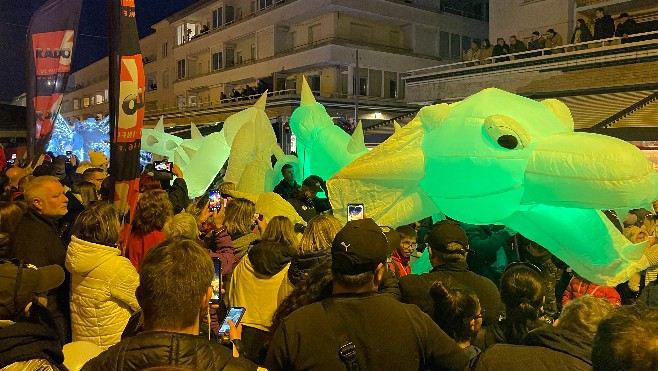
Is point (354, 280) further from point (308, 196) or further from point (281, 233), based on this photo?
point (308, 196)

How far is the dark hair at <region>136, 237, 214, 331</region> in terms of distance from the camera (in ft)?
6.47

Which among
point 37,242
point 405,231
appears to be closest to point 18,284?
point 37,242

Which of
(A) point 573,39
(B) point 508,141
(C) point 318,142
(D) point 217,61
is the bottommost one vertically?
(B) point 508,141

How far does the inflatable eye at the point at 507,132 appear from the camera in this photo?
164 inches

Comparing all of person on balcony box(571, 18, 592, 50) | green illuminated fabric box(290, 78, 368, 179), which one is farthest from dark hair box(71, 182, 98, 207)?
person on balcony box(571, 18, 592, 50)

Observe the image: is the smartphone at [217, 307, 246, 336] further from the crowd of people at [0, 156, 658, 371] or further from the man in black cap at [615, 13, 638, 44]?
the man in black cap at [615, 13, 638, 44]

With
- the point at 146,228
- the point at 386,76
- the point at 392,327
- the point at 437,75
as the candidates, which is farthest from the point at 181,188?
the point at 386,76

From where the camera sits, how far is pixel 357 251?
237cm

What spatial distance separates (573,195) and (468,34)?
92.8 feet

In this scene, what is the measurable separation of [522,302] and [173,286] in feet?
5.40

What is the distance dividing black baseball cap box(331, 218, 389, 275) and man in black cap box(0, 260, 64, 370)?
44.5 inches

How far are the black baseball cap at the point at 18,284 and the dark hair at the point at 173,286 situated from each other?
627 millimetres

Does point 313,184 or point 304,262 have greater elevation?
point 313,184

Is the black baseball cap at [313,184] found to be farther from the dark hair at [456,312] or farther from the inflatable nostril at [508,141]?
the dark hair at [456,312]
